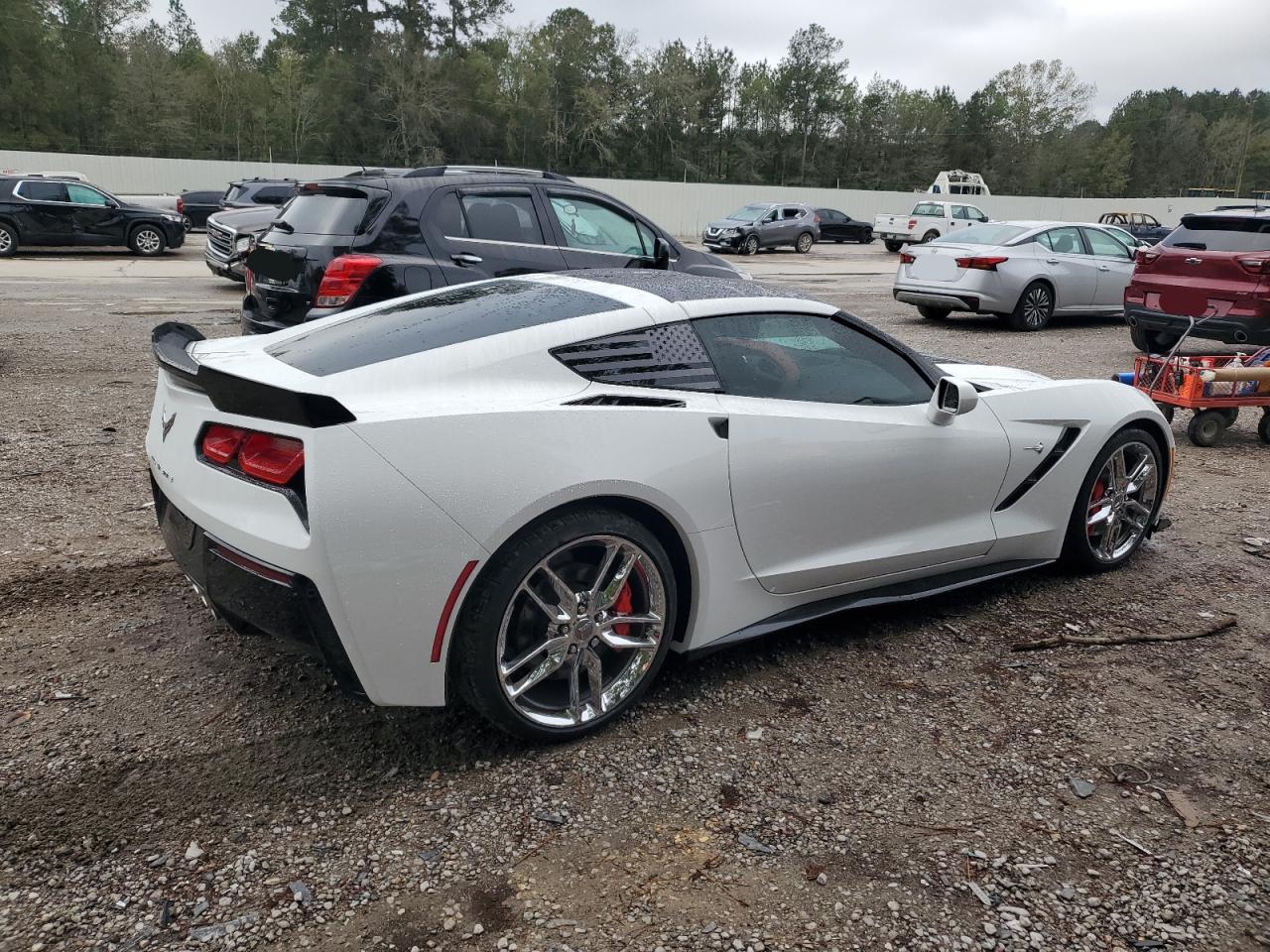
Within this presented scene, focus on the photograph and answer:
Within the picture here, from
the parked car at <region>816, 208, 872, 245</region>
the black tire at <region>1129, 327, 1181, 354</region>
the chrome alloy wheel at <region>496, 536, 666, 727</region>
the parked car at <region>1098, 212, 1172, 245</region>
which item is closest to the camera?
the chrome alloy wheel at <region>496, 536, 666, 727</region>

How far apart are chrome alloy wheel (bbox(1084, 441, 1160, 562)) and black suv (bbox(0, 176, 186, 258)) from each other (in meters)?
Result: 21.0

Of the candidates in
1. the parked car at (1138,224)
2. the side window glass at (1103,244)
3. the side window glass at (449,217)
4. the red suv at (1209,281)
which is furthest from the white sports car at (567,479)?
the parked car at (1138,224)

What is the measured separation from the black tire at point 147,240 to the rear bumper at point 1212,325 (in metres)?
19.0

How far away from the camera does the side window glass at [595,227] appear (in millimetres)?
7773

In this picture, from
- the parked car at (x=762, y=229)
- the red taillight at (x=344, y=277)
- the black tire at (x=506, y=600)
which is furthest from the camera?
the parked car at (x=762, y=229)

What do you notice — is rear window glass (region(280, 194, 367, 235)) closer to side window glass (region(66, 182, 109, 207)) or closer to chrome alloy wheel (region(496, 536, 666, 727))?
chrome alloy wheel (region(496, 536, 666, 727))

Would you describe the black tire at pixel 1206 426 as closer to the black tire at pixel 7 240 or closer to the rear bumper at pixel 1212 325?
the rear bumper at pixel 1212 325

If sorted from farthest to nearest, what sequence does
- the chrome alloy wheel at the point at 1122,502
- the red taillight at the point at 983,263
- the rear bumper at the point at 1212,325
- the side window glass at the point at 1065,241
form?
1. the side window glass at the point at 1065,241
2. the red taillight at the point at 983,263
3. the rear bumper at the point at 1212,325
4. the chrome alloy wheel at the point at 1122,502

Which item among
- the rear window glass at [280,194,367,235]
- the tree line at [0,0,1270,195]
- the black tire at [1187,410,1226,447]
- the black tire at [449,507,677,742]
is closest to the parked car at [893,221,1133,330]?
the black tire at [1187,410,1226,447]

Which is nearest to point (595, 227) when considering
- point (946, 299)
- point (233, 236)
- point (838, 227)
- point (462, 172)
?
point (462, 172)

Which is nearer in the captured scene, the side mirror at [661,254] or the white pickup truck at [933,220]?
the side mirror at [661,254]

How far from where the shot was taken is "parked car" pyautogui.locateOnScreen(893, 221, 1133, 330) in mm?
13164

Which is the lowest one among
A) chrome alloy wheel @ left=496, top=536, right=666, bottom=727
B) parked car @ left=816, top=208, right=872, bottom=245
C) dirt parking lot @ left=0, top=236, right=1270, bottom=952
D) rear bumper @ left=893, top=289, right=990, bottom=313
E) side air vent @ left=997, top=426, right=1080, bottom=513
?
dirt parking lot @ left=0, top=236, right=1270, bottom=952

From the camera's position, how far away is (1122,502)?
4672mm
